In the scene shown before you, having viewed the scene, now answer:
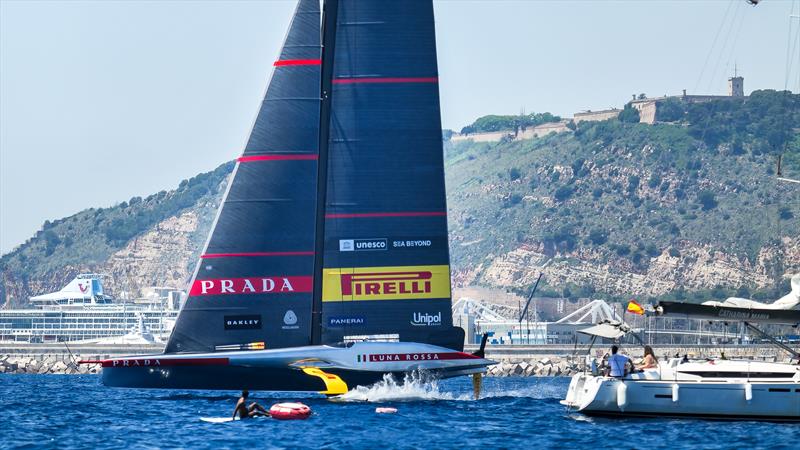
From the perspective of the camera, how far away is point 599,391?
1379 inches

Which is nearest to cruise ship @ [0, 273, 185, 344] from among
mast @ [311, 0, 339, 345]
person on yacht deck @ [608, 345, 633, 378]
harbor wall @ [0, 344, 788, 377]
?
harbor wall @ [0, 344, 788, 377]

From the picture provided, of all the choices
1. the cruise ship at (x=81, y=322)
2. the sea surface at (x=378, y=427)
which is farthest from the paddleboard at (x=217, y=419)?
the cruise ship at (x=81, y=322)

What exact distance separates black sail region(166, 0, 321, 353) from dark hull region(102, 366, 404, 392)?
4.09 ft

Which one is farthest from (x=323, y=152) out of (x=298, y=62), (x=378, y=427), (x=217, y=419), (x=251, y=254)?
(x=378, y=427)

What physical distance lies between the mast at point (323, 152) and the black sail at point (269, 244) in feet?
0.56

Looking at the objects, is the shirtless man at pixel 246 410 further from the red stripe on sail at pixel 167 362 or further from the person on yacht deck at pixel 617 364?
the person on yacht deck at pixel 617 364

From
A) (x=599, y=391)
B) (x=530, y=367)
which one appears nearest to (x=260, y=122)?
(x=599, y=391)

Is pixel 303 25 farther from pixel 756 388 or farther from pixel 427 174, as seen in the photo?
pixel 756 388

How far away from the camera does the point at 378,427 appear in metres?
34.8

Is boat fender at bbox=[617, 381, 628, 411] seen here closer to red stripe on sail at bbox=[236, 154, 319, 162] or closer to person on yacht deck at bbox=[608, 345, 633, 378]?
person on yacht deck at bbox=[608, 345, 633, 378]

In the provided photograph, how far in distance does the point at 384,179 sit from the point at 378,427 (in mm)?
9448

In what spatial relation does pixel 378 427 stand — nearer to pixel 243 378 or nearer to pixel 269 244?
pixel 243 378

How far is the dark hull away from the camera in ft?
135

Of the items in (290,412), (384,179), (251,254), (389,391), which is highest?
(384,179)
